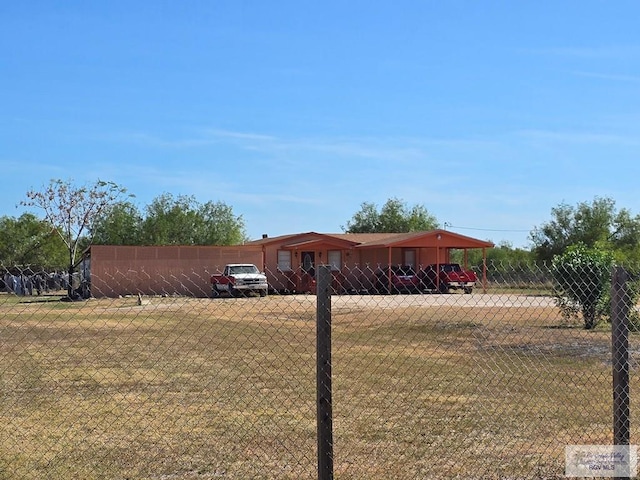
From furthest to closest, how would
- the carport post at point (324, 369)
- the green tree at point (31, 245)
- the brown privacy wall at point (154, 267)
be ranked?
the green tree at point (31, 245) < the brown privacy wall at point (154, 267) < the carport post at point (324, 369)

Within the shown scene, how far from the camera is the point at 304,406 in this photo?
9172mm

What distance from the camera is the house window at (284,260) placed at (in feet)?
159

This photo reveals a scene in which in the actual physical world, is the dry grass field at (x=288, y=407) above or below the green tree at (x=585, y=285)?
below

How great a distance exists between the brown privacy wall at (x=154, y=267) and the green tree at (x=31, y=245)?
67.9 feet

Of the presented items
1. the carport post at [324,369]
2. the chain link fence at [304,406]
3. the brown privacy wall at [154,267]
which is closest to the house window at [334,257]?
A: the brown privacy wall at [154,267]

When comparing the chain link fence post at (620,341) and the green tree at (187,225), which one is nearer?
the chain link fence post at (620,341)

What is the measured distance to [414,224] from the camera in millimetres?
79500

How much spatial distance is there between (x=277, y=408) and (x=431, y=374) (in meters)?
3.25

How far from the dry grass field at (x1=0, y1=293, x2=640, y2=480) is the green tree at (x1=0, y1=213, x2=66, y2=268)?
4847 cm

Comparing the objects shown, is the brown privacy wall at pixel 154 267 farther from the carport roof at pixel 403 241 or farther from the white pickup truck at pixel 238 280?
the carport roof at pixel 403 241

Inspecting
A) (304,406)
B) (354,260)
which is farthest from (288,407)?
(354,260)

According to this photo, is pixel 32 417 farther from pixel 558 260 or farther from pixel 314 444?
pixel 558 260

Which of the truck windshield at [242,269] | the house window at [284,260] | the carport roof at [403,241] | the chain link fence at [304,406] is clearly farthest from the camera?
the house window at [284,260]

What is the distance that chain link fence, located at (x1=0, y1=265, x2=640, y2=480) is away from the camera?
655 cm
